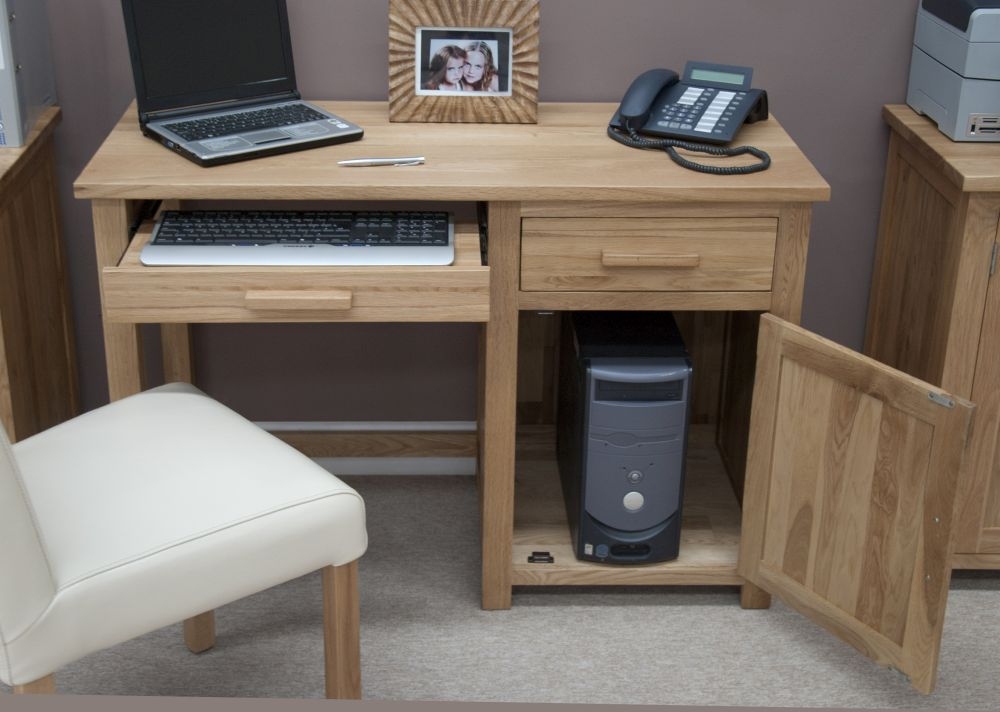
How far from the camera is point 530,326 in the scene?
8.05 ft

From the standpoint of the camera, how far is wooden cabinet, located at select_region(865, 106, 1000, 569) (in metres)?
1.95

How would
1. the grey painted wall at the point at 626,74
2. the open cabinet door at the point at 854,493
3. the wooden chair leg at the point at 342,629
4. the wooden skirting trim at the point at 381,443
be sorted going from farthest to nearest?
the wooden skirting trim at the point at 381,443, the grey painted wall at the point at 626,74, the open cabinet door at the point at 854,493, the wooden chair leg at the point at 342,629

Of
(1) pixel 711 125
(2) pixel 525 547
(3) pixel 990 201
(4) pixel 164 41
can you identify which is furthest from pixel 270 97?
(3) pixel 990 201

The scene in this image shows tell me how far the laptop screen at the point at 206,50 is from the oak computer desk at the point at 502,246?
0.35 feet

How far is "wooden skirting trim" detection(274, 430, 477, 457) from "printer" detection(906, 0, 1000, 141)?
1.11 meters

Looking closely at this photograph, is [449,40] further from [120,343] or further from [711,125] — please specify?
[120,343]

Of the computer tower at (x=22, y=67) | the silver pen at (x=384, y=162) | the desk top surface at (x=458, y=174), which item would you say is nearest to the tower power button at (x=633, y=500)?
the desk top surface at (x=458, y=174)

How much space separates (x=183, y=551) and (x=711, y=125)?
111 centimetres

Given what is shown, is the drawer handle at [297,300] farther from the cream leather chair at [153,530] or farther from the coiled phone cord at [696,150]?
the coiled phone cord at [696,150]

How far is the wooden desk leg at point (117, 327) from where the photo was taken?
179cm

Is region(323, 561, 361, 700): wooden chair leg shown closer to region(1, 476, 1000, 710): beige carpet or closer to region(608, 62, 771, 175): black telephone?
region(1, 476, 1000, 710): beige carpet

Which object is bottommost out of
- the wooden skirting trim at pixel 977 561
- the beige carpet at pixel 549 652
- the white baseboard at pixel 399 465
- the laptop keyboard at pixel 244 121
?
the beige carpet at pixel 549 652

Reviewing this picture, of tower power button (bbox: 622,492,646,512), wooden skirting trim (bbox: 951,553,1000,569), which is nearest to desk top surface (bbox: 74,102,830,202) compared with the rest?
tower power button (bbox: 622,492,646,512)

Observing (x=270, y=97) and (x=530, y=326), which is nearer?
(x=270, y=97)
